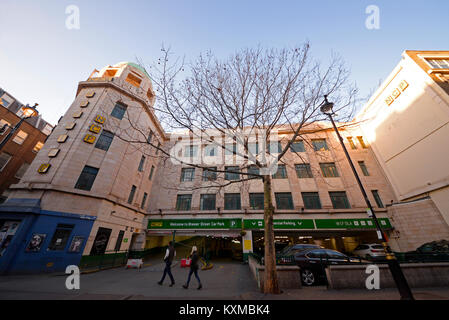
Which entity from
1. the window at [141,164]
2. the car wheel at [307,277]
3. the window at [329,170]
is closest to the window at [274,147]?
the window at [329,170]

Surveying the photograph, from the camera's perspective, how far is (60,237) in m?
11.4

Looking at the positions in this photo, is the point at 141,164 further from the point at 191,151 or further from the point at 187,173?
the point at 191,151

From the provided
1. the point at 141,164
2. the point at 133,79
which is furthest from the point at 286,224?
the point at 133,79

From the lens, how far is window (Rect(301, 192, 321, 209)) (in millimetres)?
16889

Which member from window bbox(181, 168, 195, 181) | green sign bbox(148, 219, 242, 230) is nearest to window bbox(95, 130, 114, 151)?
window bbox(181, 168, 195, 181)

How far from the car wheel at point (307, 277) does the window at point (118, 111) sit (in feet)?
65.7

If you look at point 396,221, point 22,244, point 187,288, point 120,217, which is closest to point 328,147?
point 396,221

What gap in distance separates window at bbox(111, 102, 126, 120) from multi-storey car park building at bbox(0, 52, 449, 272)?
10 centimetres

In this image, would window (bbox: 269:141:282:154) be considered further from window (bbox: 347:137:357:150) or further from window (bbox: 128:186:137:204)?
window (bbox: 128:186:137:204)

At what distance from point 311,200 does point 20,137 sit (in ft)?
115

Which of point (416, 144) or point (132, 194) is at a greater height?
point (416, 144)

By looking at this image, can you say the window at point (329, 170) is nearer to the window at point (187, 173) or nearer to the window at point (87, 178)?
the window at point (187, 173)

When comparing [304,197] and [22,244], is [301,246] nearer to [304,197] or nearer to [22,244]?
[304,197]

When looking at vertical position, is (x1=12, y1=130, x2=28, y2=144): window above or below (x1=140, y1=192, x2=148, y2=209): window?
Answer: above
